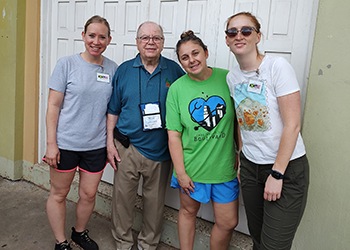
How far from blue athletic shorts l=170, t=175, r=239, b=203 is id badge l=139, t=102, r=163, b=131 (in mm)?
607

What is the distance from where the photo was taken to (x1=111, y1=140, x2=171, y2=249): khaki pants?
2.53m

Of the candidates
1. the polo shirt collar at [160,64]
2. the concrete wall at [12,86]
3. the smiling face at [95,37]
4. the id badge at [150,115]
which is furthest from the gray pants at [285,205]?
the concrete wall at [12,86]

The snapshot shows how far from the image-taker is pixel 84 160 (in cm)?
252

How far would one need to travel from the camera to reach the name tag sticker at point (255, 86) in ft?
Answer: 5.67

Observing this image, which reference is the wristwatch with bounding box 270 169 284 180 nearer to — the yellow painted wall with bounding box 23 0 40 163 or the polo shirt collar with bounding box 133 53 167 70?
the polo shirt collar with bounding box 133 53 167 70

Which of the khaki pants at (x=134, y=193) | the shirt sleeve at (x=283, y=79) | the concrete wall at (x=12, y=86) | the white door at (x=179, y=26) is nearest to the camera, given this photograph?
the shirt sleeve at (x=283, y=79)

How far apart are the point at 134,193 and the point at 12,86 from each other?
2537 millimetres

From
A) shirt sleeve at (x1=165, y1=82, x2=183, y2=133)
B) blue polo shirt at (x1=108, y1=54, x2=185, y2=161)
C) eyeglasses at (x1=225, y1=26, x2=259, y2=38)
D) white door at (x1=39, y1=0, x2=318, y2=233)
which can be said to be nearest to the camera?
eyeglasses at (x1=225, y1=26, x2=259, y2=38)

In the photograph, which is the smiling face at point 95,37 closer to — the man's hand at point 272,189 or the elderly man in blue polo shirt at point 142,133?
the elderly man in blue polo shirt at point 142,133

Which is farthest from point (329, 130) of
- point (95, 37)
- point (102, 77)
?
point (95, 37)

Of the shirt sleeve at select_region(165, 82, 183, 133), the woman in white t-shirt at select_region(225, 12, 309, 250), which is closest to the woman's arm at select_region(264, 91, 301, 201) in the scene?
the woman in white t-shirt at select_region(225, 12, 309, 250)

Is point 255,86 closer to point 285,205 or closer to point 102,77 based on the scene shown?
point 285,205

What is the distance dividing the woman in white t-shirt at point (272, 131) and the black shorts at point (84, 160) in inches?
53.4

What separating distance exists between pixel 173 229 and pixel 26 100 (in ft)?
9.00
